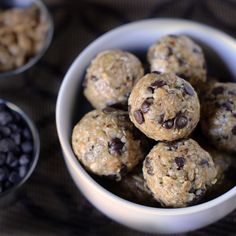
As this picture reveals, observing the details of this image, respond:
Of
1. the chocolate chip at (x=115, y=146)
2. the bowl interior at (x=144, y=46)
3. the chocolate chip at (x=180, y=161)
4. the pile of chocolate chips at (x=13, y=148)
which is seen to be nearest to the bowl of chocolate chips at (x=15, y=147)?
the pile of chocolate chips at (x=13, y=148)

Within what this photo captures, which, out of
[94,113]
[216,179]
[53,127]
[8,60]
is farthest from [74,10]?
[216,179]

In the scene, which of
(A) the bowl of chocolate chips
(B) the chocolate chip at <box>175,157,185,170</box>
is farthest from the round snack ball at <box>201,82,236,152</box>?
(A) the bowl of chocolate chips

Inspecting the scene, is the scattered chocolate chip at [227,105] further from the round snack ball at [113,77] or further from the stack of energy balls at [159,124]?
the round snack ball at [113,77]

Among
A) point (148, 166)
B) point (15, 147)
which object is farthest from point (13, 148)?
point (148, 166)

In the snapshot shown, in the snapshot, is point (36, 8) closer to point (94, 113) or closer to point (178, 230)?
point (94, 113)

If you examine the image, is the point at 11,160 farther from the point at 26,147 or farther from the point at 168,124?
the point at 168,124

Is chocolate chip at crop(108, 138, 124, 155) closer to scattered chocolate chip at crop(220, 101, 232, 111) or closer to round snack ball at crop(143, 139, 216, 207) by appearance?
round snack ball at crop(143, 139, 216, 207)
